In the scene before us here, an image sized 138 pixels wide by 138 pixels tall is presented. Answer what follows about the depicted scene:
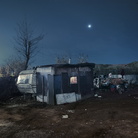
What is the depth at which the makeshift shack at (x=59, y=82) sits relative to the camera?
497 inches

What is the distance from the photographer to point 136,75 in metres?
28.5

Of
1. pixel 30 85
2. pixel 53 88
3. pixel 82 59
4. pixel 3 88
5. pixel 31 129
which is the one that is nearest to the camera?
pixel 31 129

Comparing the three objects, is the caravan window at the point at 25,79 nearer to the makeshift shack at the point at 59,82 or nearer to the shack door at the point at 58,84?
the makeshift shack at the point at 59,82

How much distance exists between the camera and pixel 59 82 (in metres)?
12.8

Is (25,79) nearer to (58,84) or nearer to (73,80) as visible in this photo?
(58,84)

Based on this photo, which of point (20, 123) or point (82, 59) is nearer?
point (20, 123)

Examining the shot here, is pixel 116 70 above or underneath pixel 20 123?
above

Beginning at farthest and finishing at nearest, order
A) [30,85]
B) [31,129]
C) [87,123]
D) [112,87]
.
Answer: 1. [112,87]
2. [30,85]
3. [87,123]
4. [31,129]

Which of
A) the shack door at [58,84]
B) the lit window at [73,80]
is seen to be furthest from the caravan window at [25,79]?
the lit window at [73,80]

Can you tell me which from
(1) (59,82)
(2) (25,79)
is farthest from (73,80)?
(2) (25,79)

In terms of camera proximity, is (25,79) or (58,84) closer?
(58,84)

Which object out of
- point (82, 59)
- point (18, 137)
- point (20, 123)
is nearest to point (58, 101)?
point (20, 123)

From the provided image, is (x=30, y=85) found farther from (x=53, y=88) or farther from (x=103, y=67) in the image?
(x=103, y=67)

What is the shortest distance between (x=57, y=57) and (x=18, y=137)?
152ft
